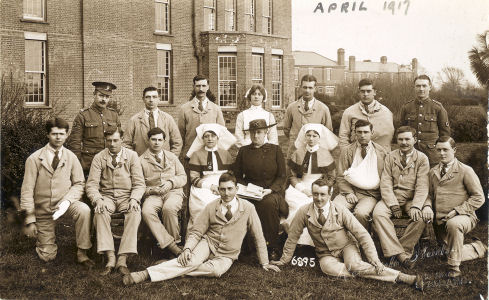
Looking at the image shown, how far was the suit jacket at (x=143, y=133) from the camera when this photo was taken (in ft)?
20.4

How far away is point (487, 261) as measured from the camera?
4.95 m

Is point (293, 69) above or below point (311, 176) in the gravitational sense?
above

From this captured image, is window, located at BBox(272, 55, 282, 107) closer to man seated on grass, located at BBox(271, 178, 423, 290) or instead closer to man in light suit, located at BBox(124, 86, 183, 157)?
man in light suit, located at BBox(124, 86, 183, 157)

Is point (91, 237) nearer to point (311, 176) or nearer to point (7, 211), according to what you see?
point (7, 211)

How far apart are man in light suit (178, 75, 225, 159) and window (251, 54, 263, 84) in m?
14.0

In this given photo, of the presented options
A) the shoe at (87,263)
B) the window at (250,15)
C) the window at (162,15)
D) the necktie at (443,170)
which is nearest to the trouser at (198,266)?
the shoe at (87,263)

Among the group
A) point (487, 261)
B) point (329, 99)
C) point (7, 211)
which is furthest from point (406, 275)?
point (329, 99)

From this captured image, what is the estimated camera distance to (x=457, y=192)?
500 cm

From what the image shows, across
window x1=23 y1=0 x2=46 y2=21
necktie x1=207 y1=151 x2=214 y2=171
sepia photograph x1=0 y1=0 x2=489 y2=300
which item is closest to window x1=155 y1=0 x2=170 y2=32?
window x1=23 y1=0 x2=46 y2=21

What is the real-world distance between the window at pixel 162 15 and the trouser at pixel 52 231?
48.3ft

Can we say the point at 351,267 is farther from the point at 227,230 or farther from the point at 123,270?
the point at 123,270

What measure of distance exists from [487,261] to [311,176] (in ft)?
7.03

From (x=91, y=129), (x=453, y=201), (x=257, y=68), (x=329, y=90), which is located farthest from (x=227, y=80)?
(x=453, y=201)

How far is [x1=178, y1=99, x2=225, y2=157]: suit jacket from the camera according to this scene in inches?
257
